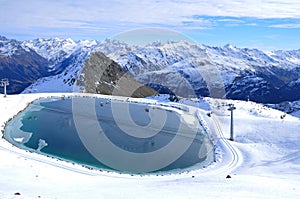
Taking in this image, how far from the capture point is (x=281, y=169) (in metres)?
28.0

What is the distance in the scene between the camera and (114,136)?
1565 inches

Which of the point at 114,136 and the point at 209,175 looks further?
the point at 114,136

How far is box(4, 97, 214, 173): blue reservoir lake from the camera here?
104 ft

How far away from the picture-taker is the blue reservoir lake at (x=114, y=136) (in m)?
31.6

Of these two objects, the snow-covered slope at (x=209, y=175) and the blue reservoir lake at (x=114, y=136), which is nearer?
the snow-covered slope at (x=209, y=175)

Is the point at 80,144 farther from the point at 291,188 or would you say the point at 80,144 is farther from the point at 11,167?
the point at 291,188

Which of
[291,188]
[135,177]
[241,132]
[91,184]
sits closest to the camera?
[291,188]

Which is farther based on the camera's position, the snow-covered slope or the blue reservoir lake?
the blue reservoir lake

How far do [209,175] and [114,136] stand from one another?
16.7 metres

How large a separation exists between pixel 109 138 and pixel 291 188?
22985 mm

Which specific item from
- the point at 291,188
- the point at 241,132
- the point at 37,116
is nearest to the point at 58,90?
Result: the point at 37,116

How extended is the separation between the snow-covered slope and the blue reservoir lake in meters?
2.41

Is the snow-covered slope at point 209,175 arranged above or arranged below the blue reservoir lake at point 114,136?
above

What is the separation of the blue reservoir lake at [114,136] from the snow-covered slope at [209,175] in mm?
A: 2410
